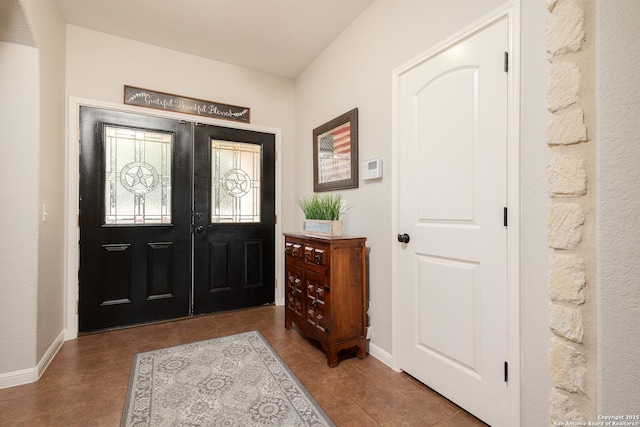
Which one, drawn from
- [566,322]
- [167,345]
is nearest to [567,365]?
[566,322]

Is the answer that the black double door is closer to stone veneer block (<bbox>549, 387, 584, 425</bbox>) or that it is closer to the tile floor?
the tile floor

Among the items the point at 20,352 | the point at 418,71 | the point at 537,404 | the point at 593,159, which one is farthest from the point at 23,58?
the point at 537,404

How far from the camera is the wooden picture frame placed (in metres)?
2.58

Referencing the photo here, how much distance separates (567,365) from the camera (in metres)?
1.01

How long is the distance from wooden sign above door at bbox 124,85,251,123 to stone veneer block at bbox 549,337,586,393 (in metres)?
3.37

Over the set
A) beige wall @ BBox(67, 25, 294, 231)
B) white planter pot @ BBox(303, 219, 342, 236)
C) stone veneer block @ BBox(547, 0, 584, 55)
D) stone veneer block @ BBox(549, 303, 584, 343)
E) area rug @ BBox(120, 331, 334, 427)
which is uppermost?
beige wall @ BBox(67, 25, 294, 231)

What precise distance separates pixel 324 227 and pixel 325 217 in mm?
98

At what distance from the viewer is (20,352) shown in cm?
198

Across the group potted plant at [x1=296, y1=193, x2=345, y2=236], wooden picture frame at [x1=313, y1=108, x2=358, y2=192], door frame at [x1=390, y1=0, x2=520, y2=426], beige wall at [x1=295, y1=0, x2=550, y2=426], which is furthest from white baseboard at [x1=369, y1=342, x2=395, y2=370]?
wooden picture frame at [x1=313, y1=108, x2=358, y2=192]

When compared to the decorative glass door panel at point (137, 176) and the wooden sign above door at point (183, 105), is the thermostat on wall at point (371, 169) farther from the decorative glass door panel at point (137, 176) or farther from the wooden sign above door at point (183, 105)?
the decorative glass door panel at point (137, 176)

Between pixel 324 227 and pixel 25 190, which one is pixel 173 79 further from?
pixel 324 227

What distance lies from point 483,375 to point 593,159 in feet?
4.00

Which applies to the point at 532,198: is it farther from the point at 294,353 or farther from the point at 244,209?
the point at 244,209

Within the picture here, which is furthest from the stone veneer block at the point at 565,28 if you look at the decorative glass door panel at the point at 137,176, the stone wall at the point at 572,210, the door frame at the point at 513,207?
the decorative glass door panel at the point at 137,176
